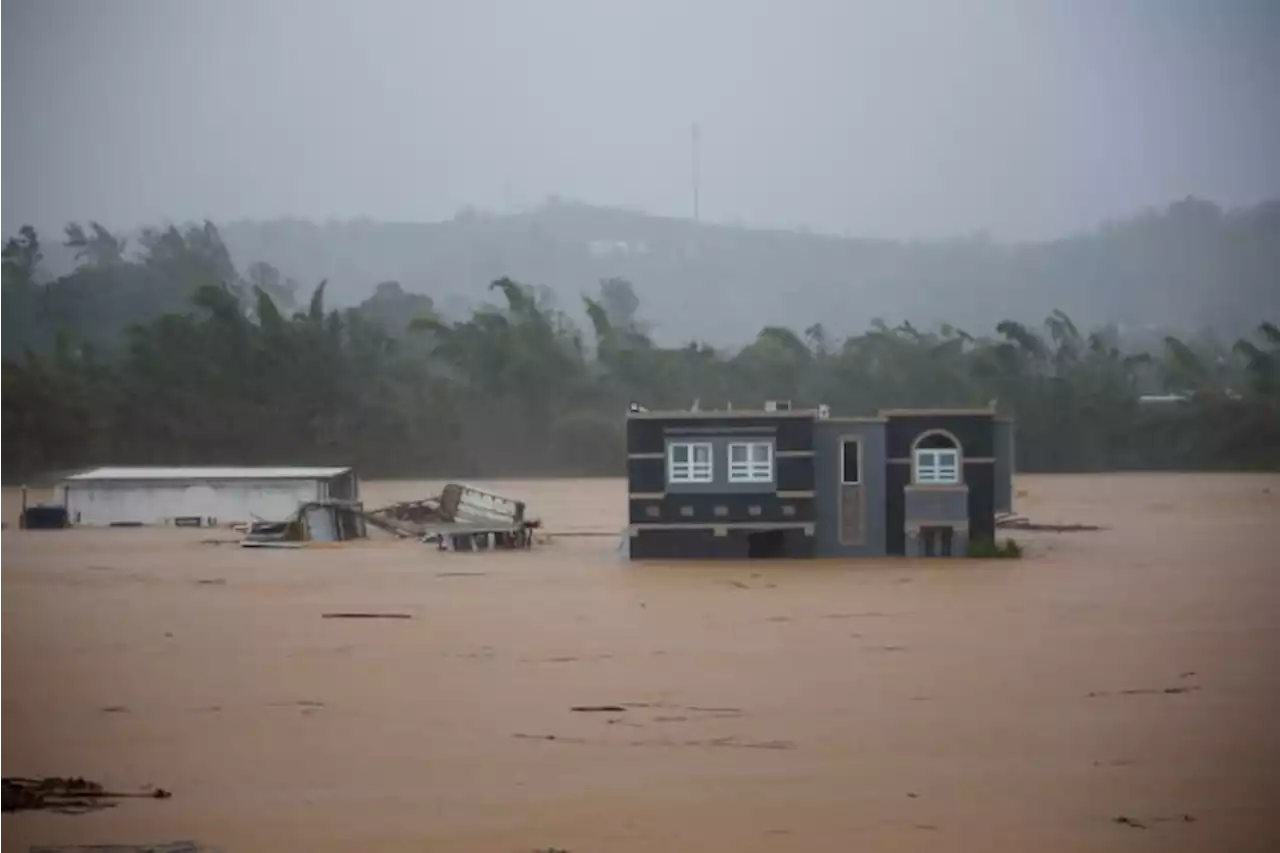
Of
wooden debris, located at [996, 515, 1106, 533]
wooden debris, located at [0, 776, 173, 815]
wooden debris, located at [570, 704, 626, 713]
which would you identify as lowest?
wooden debris, located at [0, 776, 173, 815]

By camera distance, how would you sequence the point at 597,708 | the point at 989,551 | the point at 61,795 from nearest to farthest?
the point at 61,795, the point at 597,708, the point at 989,551

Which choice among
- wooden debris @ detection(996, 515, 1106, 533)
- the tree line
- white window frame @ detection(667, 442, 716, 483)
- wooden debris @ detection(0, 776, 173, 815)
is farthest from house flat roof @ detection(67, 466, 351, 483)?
wooden debris @ detection(0, 776, 173, 815)

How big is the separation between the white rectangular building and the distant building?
4.31 meters

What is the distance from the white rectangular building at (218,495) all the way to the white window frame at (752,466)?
192 inches

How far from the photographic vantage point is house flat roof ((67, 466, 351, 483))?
15.4 m

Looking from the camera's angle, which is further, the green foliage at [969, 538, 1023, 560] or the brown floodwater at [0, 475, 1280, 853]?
the green foliage at [969, 538, 1023, 560]

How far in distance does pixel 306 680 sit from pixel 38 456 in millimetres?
5592

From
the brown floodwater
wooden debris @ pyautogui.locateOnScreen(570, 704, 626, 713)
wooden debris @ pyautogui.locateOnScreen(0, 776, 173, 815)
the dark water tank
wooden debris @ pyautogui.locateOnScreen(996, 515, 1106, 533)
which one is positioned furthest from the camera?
wooden debris @ pyautogui.locateOnScreen(996, 515, 1106, 533)

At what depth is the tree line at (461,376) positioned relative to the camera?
1147cm

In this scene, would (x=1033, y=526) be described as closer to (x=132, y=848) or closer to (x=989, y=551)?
(x=989, y=551)

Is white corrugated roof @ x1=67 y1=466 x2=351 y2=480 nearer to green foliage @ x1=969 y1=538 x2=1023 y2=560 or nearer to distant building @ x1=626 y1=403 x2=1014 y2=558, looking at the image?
distant building @ x1=626 y1=403 x2=1014 y2=558

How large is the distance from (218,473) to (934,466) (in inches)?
294

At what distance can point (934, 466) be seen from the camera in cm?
1400

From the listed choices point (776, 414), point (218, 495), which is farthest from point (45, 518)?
point (776, 414)
